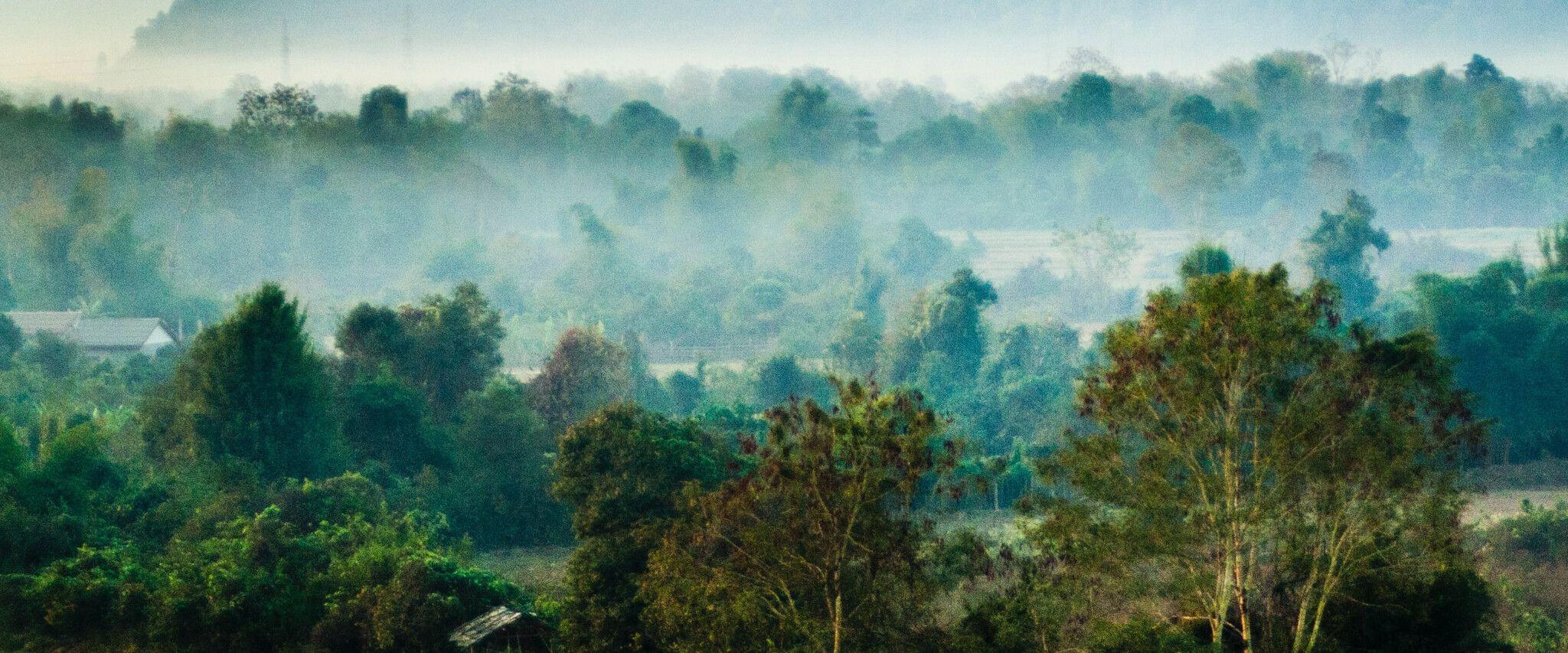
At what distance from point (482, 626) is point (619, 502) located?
2229mm

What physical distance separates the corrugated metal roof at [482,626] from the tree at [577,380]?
13.6m

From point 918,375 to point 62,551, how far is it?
25877 mm

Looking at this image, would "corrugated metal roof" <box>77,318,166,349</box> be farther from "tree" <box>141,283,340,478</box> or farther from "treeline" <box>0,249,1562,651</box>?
"tree" <box>141,283,340,478</box>

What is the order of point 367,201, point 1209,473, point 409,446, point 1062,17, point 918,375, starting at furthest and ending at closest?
1. point 1062,17
2. point 367,201
3. point 918,375
4. point 409,446
5. point 1209,473

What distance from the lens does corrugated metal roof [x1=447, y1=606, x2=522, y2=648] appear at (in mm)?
16141

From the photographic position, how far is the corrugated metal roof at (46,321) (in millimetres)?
45812

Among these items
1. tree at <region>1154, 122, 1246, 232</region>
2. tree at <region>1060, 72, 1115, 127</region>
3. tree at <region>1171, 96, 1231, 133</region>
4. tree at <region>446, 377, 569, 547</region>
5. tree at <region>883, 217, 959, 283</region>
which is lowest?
tree at <region>446, 377, 569, 547</region>

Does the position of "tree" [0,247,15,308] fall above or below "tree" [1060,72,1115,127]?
below

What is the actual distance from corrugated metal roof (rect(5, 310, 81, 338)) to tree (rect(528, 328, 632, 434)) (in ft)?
69.8

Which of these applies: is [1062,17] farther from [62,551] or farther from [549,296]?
[62,551]

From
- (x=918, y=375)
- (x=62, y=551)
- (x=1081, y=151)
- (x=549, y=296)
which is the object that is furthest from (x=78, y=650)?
(x=1081, y=151)

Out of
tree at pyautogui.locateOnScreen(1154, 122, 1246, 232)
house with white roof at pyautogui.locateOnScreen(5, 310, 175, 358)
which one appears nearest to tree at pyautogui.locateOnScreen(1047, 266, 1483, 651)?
house with white roof at pyautogui.locateOnScreen(5, 310, 175, 358)

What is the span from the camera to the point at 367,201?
71.7 metres

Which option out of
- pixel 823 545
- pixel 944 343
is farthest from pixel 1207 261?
pixel 823 545
